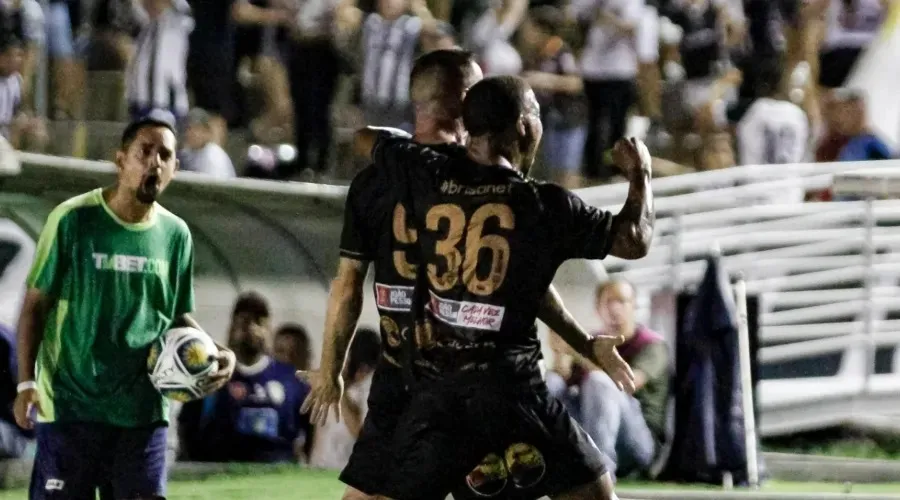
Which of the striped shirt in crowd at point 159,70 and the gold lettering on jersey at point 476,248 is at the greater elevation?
the striped shirt in crowd at point 159,70

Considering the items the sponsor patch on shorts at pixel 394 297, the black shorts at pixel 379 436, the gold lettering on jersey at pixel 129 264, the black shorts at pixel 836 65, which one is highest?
the black shorts at pixel 836 65

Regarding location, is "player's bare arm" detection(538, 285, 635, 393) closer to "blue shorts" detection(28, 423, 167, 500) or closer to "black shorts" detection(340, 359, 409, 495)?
"black shorts" detection(340, 359, 409, 495)

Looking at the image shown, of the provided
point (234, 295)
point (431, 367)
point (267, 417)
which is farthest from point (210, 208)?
point (431, 367)

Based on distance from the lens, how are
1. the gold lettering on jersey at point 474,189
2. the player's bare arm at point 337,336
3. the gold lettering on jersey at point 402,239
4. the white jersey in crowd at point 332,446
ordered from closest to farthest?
the gold lettering on jersey at point 474,189
the gold lettering on jersey at point 402,239
the player's bare arm at point 337,336
the white jersey in crowd at point 332,446

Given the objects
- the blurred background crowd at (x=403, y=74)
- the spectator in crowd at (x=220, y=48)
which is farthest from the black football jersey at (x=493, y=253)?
the spectator in crowd at (x=220, y=48)

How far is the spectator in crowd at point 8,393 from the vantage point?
10.8 metres

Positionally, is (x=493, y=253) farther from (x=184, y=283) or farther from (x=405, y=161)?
(x=184, y=283)

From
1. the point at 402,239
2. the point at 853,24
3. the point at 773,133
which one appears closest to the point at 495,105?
the point at 402,239

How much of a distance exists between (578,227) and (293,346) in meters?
6.34

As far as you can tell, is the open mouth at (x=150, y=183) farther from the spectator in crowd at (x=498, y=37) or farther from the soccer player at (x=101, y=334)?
the spectator in crowd at (x=498, y=37)

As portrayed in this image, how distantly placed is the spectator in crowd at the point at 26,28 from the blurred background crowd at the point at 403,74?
11 millimetres

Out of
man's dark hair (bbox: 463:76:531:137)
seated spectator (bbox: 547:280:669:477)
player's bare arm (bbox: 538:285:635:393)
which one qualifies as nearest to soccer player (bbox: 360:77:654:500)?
man's dark hair (bbox: 463:76:531:137)

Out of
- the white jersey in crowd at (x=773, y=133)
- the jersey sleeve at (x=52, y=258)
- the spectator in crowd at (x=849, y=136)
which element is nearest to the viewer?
the jersey sleeve at (x=52, y=258)

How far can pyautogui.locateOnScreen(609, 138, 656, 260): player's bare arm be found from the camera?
550 centimetres
